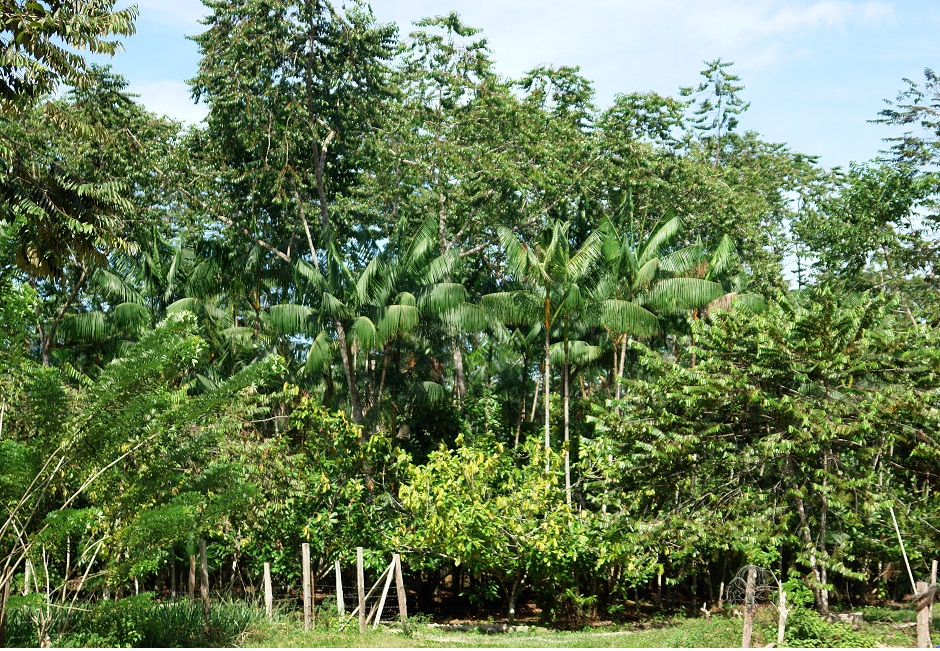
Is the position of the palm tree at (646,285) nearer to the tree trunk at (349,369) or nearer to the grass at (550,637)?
the grass at (550,637)

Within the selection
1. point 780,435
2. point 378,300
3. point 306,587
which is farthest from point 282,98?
point 780,435

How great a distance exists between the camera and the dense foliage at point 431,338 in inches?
427

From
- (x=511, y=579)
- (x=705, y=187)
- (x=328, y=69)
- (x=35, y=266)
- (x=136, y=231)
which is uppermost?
(x=328, y=69)

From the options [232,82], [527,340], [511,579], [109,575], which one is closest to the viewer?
[109,575]

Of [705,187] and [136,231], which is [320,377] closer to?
[136,231]

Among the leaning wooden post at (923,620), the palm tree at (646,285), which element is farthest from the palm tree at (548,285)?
the leaning wooden post at (923,620)

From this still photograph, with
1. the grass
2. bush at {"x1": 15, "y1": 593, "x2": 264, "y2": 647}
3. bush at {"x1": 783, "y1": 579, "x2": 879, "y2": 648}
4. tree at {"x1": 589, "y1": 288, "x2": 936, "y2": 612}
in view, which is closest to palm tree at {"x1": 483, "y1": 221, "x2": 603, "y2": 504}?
tree at {"x1": 589, "y1": 288, "x2": 936, "y2": 612}

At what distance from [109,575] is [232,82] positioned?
1275 centimetres

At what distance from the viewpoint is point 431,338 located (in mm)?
23328

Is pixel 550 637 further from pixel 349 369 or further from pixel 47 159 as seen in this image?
pixel 47 159

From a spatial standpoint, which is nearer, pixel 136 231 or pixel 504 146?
pixel 136 231

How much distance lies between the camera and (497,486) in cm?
1897

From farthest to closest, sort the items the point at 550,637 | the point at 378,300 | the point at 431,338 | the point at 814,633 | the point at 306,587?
1. the point at 431,338
2. the point at 378,300
3. the point at 550,637
4. the point at 306,587
5. the point at 814,633

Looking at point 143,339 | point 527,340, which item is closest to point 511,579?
point 527,340
